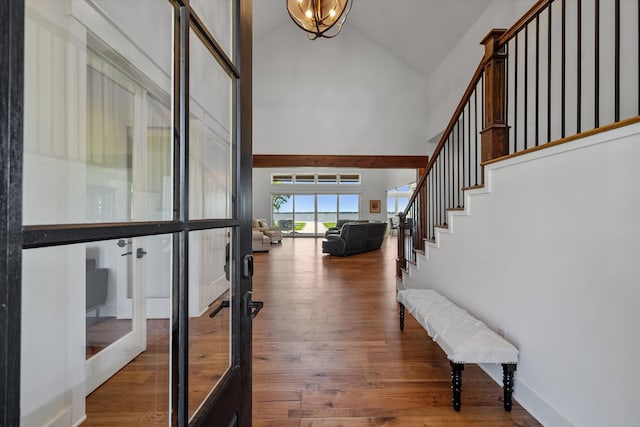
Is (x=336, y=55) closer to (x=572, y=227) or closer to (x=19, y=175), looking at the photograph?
(x=572, y=227)

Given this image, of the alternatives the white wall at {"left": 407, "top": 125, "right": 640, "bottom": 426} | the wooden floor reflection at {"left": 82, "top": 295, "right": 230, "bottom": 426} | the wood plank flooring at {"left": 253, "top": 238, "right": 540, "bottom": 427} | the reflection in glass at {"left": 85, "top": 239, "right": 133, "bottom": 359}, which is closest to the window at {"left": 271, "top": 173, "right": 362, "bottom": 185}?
the wood plank flooring at {"left": 253, "top": 238, "right": 540, "bottom": 427}

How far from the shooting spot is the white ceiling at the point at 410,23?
4582mm

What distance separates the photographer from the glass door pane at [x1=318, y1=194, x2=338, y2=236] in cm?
1405

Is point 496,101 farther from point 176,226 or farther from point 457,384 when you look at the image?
point 176,226

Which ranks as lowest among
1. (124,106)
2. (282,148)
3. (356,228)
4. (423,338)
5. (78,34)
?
(423,338)

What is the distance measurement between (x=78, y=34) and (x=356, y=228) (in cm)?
761

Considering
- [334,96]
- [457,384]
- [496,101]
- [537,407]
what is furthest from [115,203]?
[334,96]

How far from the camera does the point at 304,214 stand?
1409 centimetres

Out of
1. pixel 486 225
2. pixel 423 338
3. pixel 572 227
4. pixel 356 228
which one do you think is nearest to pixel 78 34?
pixel 572 227

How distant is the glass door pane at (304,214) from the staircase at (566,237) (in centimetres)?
1129

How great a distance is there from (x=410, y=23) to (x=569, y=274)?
16.8 ft

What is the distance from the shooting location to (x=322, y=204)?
1410cm

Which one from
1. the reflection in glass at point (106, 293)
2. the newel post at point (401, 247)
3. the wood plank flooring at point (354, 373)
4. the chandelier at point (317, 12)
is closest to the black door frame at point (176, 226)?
the reflection in glass at point (106, 293)

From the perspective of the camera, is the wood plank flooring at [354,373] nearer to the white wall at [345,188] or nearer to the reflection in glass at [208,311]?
the reflection in glass at [208,311]
